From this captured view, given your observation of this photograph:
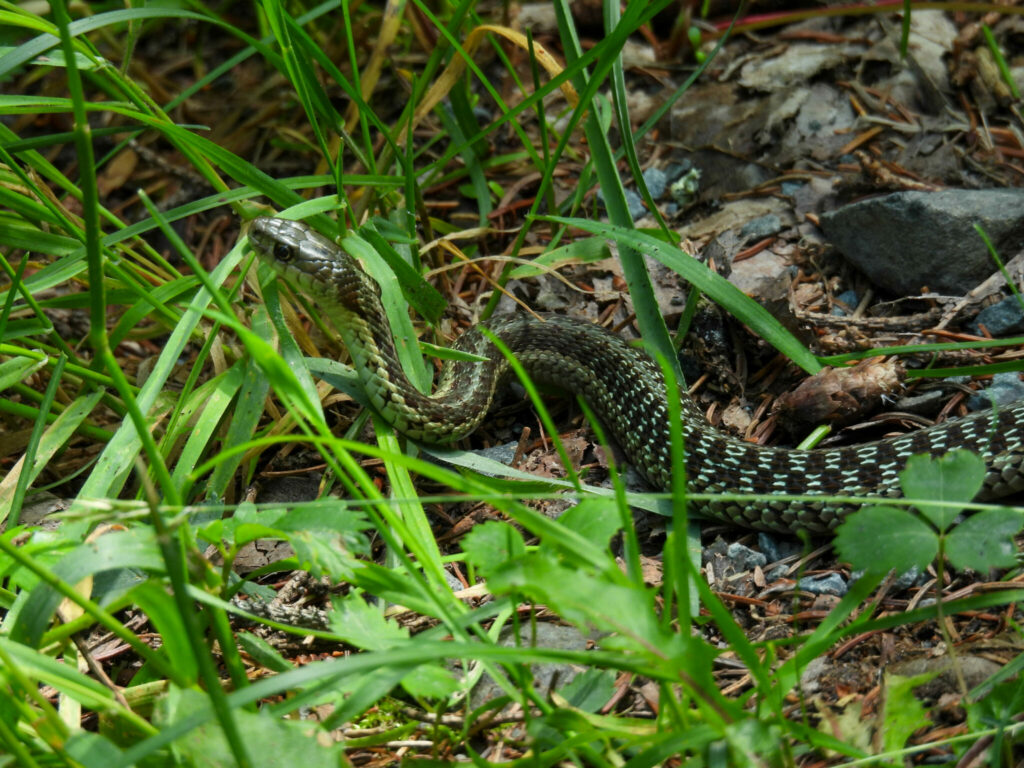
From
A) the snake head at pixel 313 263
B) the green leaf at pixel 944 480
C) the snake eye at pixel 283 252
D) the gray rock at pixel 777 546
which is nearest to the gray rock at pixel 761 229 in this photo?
the gray rock at pixel 777 546

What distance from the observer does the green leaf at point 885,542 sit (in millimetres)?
2648

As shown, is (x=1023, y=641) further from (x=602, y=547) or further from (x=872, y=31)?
(x=872, y=31)

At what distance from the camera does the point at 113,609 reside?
2.92m

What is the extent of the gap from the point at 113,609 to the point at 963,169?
5.12 m

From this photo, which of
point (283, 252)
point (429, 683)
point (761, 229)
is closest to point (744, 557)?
point (429, 683)

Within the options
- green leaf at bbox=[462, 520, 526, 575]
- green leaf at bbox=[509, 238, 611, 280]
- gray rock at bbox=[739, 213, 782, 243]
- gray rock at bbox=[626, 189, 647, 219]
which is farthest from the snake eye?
gray rock at bbox=[739, 213, 782, 243]

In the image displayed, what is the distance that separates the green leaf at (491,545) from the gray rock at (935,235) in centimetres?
322

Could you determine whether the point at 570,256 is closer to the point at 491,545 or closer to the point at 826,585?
the point at 826,585

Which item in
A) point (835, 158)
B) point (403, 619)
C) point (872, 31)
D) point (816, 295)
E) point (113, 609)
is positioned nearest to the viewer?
point (113, 609)

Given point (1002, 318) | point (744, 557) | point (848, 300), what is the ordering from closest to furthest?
point (744, 557) → point (1002, 318) → point (848, 300)

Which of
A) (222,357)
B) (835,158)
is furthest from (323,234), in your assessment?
(835,158)

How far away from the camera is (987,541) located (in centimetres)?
268

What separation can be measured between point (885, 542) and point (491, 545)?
45.9 inches

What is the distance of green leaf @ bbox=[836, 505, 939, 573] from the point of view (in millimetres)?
2648
